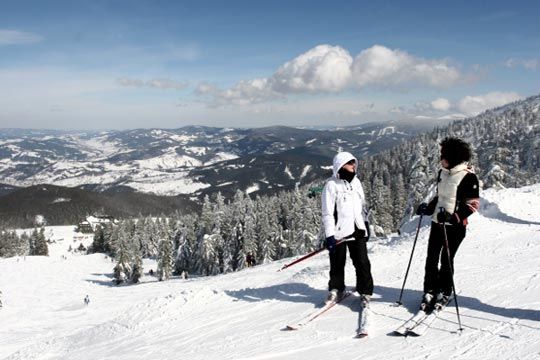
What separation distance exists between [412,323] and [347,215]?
6.42 ft

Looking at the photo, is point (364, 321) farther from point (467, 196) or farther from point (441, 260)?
point (467, 196)

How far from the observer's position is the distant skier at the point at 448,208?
6602 millimetres

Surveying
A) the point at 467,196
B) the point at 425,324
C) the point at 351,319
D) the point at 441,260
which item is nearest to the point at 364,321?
the point at 351,319

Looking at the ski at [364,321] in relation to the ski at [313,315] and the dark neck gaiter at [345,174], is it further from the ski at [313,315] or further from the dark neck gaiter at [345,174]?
the dark neck gaiter at [345,174]

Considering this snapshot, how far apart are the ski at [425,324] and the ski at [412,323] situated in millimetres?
29

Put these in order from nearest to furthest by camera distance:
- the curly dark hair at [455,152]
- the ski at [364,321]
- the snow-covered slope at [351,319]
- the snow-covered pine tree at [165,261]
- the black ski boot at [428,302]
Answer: the snow-covered slope at [351,319]
the ski at [364,321]
the curly dark hair at [455,152]
the black ski boot at [428,302]
the snow-covered pine tree at [165,261]

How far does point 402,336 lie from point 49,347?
8047 millimetres

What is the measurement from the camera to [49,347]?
395 inches

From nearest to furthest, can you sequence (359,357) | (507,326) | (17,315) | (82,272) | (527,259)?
(359,357) → (507,326) → (527,259) → (17,315) → (82,272)

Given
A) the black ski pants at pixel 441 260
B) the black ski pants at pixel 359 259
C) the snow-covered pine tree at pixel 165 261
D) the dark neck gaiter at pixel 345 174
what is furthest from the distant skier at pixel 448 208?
the snow-covered pine tree at pixel 165 261

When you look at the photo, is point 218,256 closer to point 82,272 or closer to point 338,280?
point 82,272

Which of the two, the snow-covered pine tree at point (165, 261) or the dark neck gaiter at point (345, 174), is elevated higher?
the dark neck gaiter at point (345, 174)

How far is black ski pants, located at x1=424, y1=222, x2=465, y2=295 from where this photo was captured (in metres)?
6.92

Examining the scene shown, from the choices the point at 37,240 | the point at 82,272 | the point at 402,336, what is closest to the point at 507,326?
the point at 402,336
